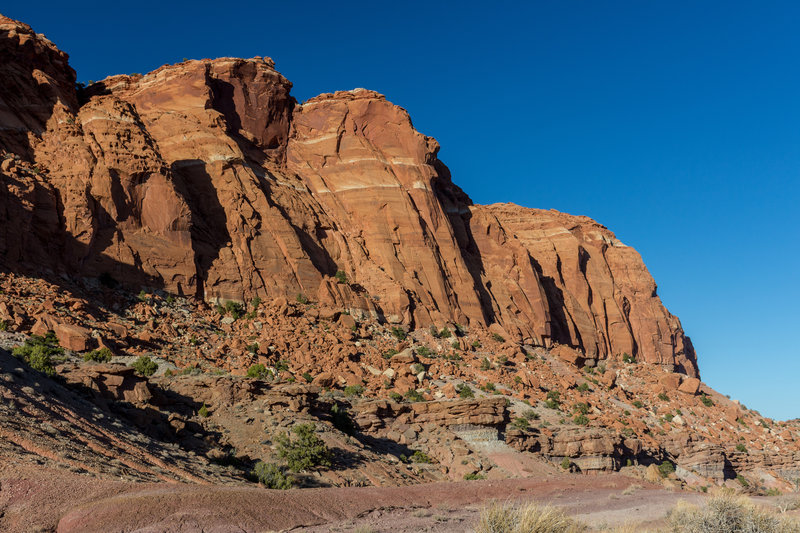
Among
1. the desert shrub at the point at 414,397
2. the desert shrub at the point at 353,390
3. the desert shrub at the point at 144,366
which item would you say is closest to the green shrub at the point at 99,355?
the desert shrub at the point at 144,366

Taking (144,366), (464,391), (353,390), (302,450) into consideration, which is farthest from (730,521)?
(464,391)

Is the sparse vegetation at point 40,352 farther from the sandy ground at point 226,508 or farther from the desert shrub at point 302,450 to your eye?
the sandy ground at point 226,508

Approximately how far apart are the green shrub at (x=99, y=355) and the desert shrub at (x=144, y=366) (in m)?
1.18

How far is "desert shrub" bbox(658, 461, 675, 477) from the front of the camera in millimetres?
38509

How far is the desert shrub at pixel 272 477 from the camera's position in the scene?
20.0 meters

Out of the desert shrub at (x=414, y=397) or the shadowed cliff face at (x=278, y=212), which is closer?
the desert shrub at (x=414, y=397)

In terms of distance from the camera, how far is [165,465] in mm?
16969

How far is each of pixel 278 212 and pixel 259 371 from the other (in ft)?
59.0

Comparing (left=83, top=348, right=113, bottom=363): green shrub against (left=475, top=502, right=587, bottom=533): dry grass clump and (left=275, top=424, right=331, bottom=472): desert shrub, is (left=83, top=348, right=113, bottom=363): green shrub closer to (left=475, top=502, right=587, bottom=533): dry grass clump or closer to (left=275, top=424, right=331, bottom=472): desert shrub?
(left=275, top=424, right=331, bottom=472): desert shrub

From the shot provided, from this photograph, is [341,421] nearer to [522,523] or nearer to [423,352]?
[423,352]

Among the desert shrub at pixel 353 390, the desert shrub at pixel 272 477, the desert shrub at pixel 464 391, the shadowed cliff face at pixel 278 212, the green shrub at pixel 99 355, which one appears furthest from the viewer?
the shadowed cliff face at pixel 278 212

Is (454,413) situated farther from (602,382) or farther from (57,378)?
(602,382)

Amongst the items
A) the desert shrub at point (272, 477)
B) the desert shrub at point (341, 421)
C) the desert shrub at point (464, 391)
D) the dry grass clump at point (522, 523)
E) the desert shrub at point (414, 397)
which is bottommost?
the desert shrub at point (272, 477)

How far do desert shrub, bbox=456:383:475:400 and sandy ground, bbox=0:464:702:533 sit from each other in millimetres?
16727
